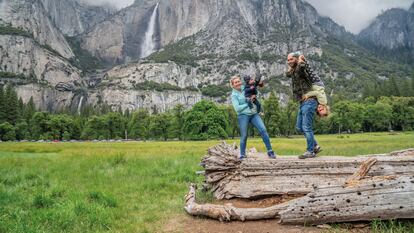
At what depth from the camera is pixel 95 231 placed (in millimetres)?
7660

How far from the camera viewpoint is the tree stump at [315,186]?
6762 mm

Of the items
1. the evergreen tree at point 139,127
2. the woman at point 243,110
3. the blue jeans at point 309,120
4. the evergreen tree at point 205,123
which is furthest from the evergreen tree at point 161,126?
the blue jeans at point 309,120

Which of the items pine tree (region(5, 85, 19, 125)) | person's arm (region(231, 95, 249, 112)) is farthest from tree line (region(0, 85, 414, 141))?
person's arm (region(231, 95, 249, 112))

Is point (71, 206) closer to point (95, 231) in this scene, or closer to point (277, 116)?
point (95, 231)

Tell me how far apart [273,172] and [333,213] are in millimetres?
2918

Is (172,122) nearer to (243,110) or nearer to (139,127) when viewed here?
(139,127)

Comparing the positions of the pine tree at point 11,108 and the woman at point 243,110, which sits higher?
the pine tree at point 11,108

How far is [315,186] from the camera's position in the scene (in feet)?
24.6

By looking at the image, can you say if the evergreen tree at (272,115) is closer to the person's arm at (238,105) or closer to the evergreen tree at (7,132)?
the evergreen tree at (7,132)

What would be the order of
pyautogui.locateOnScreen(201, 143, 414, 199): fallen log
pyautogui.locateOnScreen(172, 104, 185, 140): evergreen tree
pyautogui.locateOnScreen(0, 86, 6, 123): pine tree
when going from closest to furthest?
pyautogui.locateOnScreen(201, 143, 414, 199): fallen log → pyautogui.locateOnScreen(172, 104, 185, 140): evergreen tree → pyautogui.locateOnScreen(0, 86, 6, 123): pine tree

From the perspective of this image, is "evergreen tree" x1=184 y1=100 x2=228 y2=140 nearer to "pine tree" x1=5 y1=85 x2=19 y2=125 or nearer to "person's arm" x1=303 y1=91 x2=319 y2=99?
"pine tree" x1=5 y1=85 x2=19 y2=125

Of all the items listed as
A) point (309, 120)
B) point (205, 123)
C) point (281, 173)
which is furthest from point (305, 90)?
point (205, 123)

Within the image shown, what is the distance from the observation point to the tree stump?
6762mm

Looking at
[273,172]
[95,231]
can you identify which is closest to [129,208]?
[95,231]
